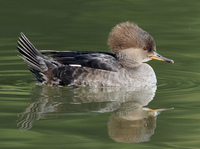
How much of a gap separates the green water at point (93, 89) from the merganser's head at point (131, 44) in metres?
0.69

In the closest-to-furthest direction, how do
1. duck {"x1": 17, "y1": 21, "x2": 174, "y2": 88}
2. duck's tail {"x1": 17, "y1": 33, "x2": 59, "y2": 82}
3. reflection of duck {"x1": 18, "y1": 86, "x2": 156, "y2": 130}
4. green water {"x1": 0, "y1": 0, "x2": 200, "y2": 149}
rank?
green water {"x1": 0, "y1": 0, "x2": 200, "y2": 149} → reflection of duck {"x1": 18, "y1": 86, "x2": 156, "y2": 130} → duck {"x1": 17, "y1": 21, "x2": 174, "y2": 88} → duck's tail {"x1": 17, "y1": 33, "x2": 59, "y2": 82}

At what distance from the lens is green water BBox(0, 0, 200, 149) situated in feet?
22.4

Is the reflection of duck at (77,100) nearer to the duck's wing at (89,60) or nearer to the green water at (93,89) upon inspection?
the green water at (93,89)

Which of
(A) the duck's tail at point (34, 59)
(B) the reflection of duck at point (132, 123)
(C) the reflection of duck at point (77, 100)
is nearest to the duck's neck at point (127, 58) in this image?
(C) the reflection of duck at point (77, 100)

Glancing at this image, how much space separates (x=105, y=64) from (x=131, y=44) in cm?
68

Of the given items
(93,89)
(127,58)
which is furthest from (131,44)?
(93,89)

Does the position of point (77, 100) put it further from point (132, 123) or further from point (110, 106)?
point (132, 123)

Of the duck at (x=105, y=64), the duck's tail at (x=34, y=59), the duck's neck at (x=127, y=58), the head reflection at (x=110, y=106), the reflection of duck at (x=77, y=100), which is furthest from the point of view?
the duck's neck at (x=127, y=58)

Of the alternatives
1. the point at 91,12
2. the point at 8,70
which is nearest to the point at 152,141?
the point at 8,70

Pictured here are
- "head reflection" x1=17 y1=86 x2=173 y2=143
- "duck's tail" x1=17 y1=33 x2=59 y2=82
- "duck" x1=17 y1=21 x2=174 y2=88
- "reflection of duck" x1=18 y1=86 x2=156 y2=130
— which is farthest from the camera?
"duck's tail" x1=17 y1=33 x2=59 y2=82

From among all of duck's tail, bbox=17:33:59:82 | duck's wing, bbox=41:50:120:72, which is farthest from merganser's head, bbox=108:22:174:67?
duck's tail, bbox=17:33:59:82

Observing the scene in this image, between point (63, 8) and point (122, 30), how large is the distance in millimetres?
6857

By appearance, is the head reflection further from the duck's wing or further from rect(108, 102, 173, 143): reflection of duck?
the duck's wing

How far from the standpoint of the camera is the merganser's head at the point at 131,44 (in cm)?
990
